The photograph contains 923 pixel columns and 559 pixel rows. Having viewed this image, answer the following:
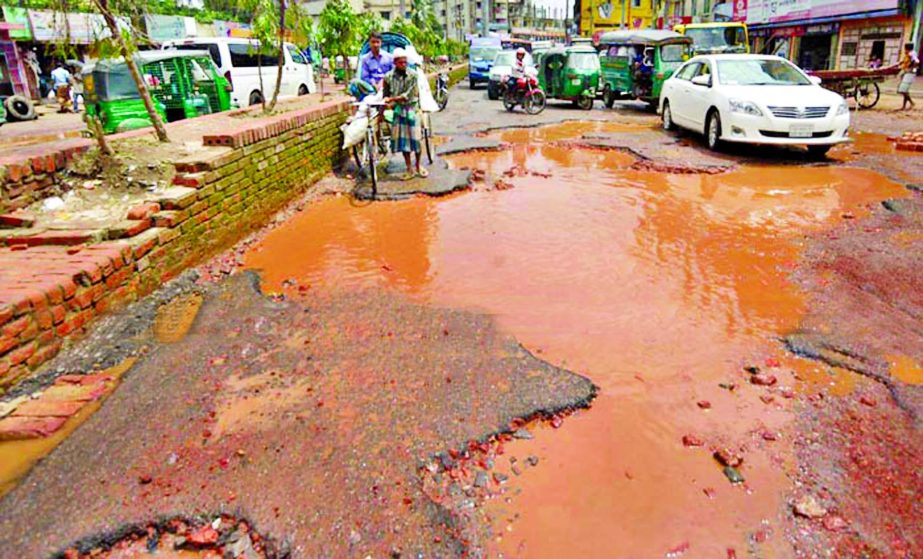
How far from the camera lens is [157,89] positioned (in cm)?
999

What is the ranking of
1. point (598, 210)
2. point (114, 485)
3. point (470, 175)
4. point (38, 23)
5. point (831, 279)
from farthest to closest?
point (38, 23)
point (470, 175)
point (598, 210)
point (831, 279)
point (114, 485)

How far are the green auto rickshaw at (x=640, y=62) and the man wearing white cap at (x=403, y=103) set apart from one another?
376 inches

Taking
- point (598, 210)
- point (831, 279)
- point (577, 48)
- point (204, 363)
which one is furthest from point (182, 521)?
point (577, 48)

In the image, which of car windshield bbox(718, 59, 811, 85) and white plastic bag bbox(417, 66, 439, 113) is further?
car windshield bbox(718, 59, 811, 85)

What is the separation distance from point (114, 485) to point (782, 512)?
2651 millimetres

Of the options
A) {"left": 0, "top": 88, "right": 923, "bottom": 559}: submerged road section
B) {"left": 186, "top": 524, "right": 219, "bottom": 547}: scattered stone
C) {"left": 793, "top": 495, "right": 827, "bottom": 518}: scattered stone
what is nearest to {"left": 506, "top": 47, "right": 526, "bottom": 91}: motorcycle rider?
{"left": 0, "top": 88, "right": 923, "bottom": 559}: submerged road section

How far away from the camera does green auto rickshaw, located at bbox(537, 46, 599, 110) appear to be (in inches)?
639

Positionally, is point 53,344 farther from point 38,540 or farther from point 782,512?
point 782,512

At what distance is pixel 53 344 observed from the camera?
3.51 metres

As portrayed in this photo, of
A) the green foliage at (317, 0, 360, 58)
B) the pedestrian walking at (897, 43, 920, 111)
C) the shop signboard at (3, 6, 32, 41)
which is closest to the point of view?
the pedestrian walking at (897, 43, 920, 111)

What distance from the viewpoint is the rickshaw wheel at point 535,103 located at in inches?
594

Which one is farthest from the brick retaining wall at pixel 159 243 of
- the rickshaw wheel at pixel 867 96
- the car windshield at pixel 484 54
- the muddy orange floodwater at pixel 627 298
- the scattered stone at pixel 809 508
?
the car windshield at pixel 484 54

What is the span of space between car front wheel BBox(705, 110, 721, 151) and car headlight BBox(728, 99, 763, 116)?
1.27 feet

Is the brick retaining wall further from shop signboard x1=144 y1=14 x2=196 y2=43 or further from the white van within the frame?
shop signboard x1=144 y1=14 x2=196 y2=43
